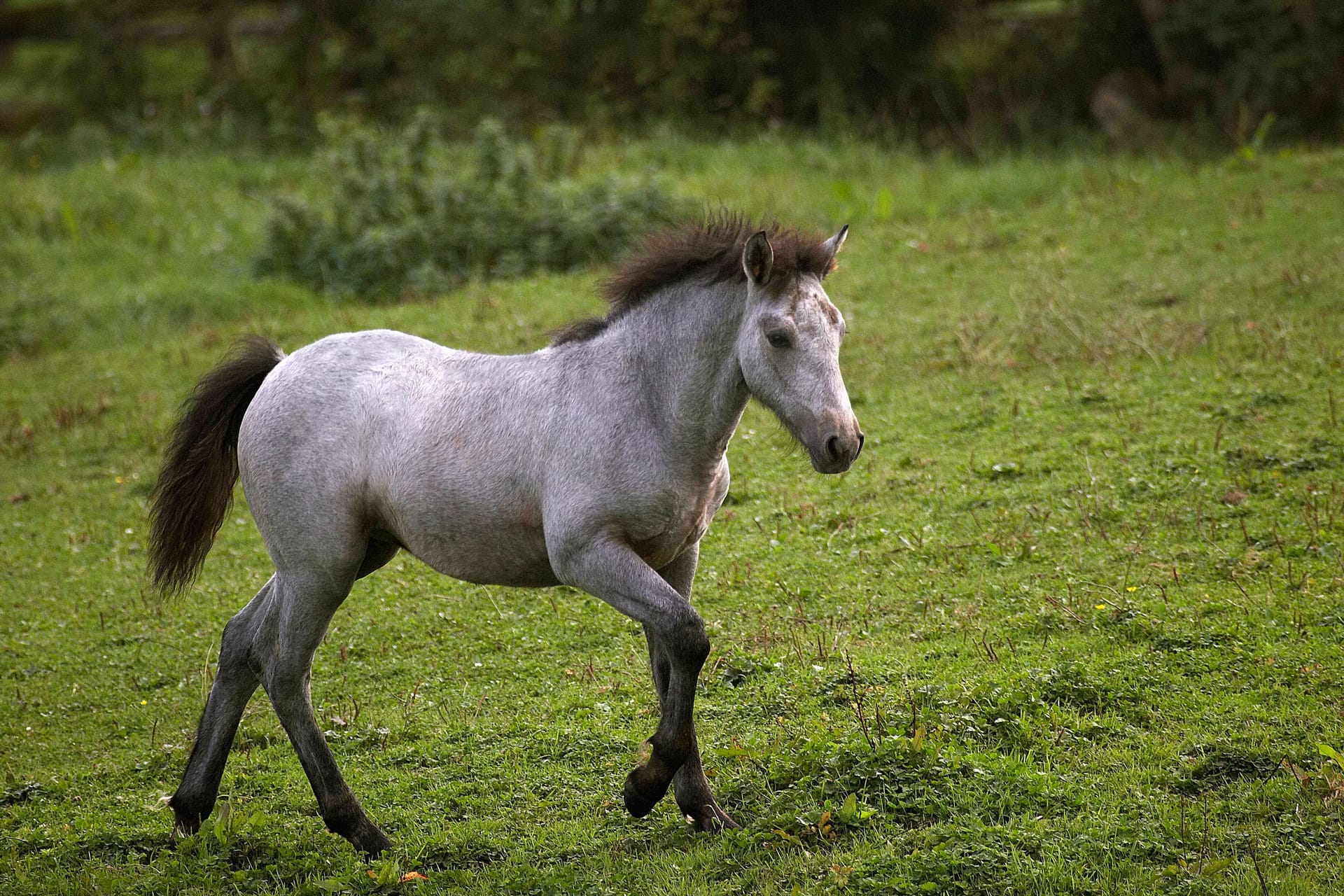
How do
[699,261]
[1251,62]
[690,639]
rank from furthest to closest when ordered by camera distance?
[1251,62]
[699,261]
[690,639]

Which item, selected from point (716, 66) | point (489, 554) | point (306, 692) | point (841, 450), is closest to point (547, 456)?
point (489, 554)

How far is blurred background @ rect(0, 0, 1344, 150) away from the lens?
16.7 m

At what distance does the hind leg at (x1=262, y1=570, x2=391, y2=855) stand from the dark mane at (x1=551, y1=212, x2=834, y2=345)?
54.3 inches

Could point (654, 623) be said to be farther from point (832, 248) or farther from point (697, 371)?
point (832, 248)

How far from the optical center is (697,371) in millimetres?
4719

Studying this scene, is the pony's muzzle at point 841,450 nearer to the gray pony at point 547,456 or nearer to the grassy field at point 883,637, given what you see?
the gray pony at point 547,456

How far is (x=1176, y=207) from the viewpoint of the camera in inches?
506

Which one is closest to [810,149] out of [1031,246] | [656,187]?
[656,187]

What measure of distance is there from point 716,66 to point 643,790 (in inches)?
657

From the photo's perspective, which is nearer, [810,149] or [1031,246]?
[1031,246]

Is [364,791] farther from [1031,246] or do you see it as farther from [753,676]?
[1031,246]

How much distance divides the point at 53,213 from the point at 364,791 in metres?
12.9

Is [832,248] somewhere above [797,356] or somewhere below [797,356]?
above

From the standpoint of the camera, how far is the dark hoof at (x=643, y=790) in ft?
14.8
